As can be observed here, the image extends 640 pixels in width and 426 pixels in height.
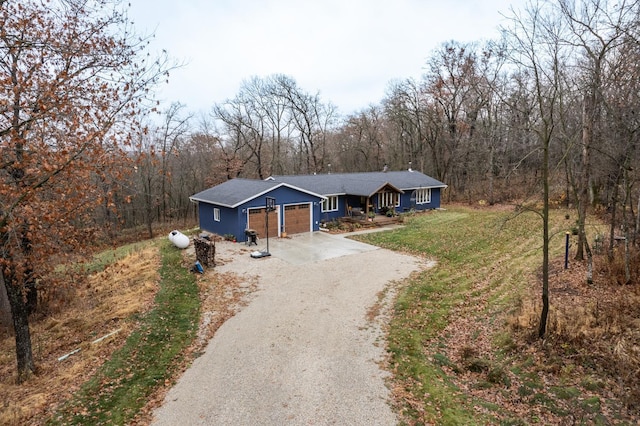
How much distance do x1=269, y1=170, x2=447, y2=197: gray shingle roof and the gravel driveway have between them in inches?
511

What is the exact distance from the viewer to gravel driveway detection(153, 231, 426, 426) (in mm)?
6176

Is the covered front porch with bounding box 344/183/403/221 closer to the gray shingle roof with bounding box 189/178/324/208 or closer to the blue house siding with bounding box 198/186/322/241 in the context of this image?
the blue house siding with bounding box 198/186/322/241

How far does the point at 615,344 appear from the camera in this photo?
720cm

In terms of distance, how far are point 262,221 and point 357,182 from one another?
970cm

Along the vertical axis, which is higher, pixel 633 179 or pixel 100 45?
pixel 100 45

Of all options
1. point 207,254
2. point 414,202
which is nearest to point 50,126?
point 207,254

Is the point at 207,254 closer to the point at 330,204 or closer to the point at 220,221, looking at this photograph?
the point at 220,221

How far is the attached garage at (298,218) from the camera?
879 inches

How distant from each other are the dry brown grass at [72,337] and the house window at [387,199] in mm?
16297

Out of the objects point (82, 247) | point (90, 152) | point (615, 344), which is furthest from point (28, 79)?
point (615, 344)

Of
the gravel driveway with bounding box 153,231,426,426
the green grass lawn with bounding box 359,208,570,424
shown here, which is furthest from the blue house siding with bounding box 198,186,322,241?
the gravel driveway with bounding box 153,231,426,426

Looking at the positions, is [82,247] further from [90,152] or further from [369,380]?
[369,380]

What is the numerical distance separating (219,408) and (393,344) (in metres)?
4.13

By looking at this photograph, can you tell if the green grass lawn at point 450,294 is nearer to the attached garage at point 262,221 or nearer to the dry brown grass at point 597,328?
the dry brown grass at point 597,328
